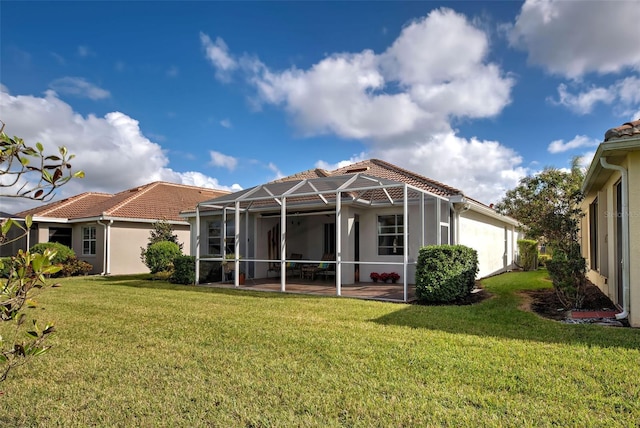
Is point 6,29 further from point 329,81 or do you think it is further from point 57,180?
point 329,81

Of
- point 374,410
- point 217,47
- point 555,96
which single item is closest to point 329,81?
point 217,47

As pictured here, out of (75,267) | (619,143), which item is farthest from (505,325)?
(75,267)

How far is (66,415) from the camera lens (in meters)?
3.77

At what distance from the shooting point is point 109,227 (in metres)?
20.8

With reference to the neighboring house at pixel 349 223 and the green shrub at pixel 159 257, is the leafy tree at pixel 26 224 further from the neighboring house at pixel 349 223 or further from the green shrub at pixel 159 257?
the green shrub at pixel 159 257

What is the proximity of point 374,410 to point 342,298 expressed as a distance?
7105 millimetres

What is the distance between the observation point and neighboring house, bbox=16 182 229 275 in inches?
828

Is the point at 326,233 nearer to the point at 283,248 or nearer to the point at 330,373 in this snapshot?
the point at 283,248

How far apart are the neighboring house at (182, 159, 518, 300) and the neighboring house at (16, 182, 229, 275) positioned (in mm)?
4646

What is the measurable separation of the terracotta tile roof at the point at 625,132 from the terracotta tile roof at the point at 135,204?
809 inches

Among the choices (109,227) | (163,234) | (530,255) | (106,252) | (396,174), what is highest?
(396,174)

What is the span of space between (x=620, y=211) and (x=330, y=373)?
278 inches

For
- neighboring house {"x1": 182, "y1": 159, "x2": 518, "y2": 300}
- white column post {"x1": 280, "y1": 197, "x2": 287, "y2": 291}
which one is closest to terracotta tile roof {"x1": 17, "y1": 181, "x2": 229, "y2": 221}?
neighboring house {"x1": 182, "y1": 159, "x2": 518, "y2": 300}

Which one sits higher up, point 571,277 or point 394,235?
point 394,235
